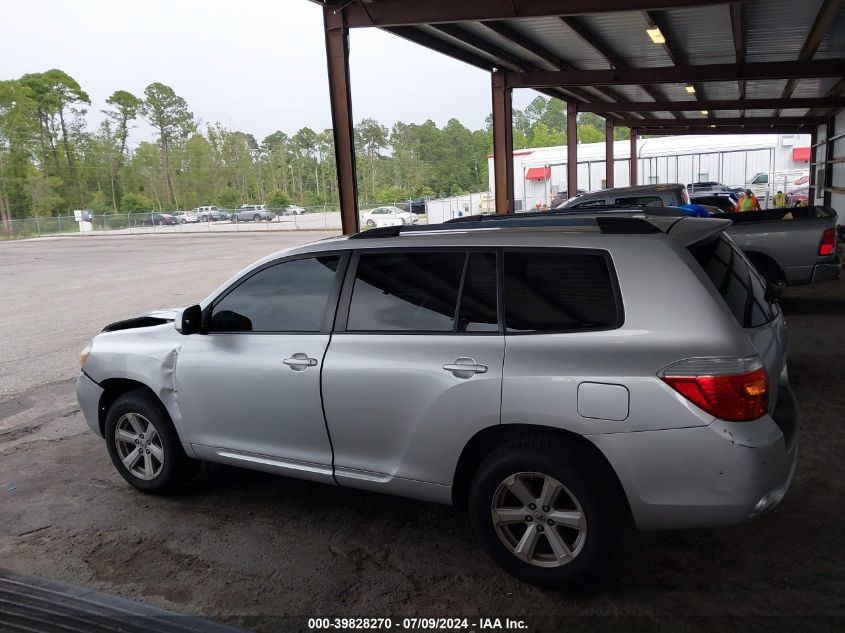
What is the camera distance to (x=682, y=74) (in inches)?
666

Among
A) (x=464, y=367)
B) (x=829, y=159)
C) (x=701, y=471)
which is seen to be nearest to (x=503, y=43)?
(x=464, y=367)

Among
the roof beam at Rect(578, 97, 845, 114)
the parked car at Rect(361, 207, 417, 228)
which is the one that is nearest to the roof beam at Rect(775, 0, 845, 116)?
the roof beam at Rect(578, 97, 845, 114)

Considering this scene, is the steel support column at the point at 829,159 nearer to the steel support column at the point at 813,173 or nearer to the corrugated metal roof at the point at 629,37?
the steel support column at the point at 813,173

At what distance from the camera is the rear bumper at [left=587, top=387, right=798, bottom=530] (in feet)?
9.77

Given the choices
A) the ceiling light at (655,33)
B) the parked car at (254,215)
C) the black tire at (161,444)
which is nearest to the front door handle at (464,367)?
the black tire at (161,444)

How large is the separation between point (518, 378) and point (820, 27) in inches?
514

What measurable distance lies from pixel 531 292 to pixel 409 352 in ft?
2.28

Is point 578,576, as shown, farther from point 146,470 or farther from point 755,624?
point 146,470

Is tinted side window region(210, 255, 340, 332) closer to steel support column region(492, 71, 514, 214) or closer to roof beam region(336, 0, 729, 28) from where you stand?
roof beam region(336, 0, 729, 28)

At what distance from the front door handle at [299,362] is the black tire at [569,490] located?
1.13 meters

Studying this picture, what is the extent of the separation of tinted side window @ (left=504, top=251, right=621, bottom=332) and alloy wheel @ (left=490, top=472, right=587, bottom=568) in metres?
0.74

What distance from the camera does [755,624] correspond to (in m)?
3.09

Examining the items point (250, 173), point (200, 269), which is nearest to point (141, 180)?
point (250, 173)

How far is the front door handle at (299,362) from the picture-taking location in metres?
3.92
